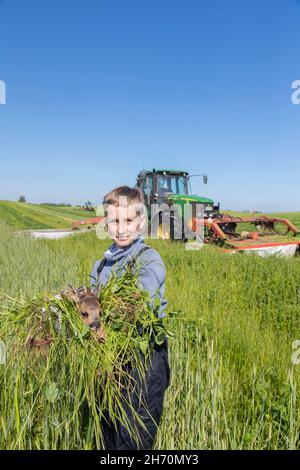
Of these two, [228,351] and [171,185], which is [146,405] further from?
[171,185]

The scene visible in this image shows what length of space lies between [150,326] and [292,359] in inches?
54.5

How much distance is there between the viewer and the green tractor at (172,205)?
9.47m

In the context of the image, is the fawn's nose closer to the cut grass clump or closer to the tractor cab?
the cut grass clump

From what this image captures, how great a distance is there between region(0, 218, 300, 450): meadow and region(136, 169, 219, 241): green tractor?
3550 mm

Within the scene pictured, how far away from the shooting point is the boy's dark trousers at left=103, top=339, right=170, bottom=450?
52.2 inches

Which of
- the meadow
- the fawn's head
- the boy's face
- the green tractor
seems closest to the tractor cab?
the green tractor

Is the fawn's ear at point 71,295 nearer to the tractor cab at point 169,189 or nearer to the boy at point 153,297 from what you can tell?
the boy at point 153,297

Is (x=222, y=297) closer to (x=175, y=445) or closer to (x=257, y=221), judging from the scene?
(x=175, y=445)

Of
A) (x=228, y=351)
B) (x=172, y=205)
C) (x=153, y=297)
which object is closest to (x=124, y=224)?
(x=153, y=297)

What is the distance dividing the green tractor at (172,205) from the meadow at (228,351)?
3550 millimetres

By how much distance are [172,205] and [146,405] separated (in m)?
8.41

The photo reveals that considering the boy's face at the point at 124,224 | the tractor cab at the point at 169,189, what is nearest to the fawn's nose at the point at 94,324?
the boy's face at the point at 124,224

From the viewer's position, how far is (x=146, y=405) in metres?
1.36
